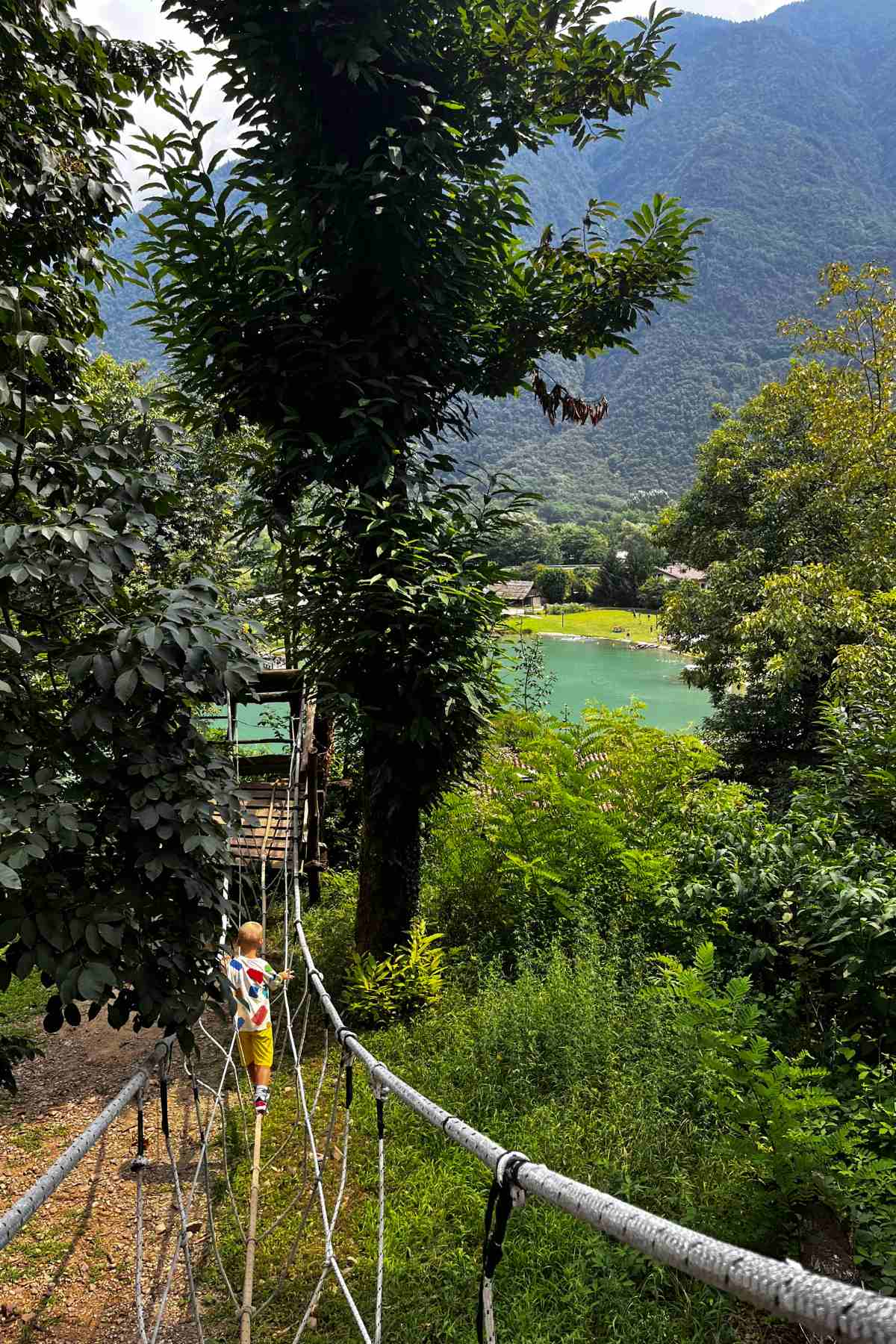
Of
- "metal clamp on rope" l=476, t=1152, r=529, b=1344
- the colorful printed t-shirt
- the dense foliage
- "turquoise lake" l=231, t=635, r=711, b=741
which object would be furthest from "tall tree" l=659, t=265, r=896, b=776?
"metal clamp on rope" l=476, t=1152, r=529, b=1344

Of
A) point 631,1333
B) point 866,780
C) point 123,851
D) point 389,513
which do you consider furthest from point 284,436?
point 631,1333

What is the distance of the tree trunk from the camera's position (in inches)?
167

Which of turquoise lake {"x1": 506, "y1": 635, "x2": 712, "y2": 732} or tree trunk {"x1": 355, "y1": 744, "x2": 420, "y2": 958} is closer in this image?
tree trunk {"x1": 355, "y1": 744, "x2": 420, "y2": 958}

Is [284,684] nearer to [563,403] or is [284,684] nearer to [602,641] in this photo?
[563,403]

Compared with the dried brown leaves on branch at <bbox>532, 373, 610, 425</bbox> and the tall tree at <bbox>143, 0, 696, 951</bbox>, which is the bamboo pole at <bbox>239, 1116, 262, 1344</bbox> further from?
the dried brown leaves on branch at <bbox>532, 373, 610, 425</bbox>

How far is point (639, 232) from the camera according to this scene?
13.1 ft

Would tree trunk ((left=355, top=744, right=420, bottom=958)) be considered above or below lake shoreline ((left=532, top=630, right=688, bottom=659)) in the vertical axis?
below

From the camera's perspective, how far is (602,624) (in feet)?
114

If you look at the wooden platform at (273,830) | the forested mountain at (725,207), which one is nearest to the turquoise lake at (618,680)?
the wooden platform at (273,830)

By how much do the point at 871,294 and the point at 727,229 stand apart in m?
100

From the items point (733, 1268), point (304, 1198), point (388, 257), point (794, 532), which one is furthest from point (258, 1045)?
point (794, 532)

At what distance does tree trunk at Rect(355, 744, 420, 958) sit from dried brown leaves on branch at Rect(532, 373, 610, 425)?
220 centimetres

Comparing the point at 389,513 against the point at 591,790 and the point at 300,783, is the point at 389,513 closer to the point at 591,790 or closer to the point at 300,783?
the point at 591,790

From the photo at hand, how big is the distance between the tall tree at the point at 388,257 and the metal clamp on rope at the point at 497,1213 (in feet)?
8.36
